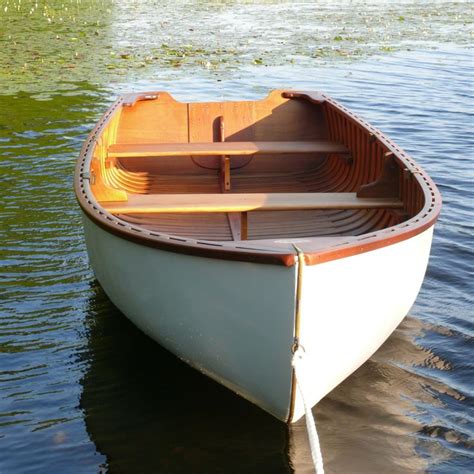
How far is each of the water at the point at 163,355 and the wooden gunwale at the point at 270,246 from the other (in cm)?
94

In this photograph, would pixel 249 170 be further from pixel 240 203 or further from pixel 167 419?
pixel 167 419

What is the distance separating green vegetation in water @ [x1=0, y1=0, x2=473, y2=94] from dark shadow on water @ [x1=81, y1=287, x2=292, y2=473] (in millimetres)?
8345

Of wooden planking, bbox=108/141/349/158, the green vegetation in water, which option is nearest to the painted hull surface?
wooden planking, bbox=108/141/349/158

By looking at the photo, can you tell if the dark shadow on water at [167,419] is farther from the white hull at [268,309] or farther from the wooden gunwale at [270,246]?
the wooden gunwale at [270,246]

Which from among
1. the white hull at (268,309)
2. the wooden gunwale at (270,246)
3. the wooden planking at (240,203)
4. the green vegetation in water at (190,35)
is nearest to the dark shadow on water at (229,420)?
the white hull at (268,309)

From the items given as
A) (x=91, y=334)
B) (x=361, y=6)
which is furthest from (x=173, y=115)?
(x=361, y=6)

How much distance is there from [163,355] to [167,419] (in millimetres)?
673

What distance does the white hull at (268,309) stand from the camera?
359 cm

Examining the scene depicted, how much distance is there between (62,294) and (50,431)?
171 cm

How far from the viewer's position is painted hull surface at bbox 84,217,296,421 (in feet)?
11.8

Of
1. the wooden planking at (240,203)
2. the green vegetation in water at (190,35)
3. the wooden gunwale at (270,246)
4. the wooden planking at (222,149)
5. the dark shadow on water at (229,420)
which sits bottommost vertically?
the dark shadow on water at (229,420)

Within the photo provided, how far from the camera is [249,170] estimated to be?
720 cm

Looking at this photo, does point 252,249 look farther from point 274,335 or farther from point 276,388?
point 276,388

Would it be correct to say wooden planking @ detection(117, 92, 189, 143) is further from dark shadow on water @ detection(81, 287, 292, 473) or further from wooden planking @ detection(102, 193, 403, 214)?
dark shadow on water @ detection(81, 287, 292, 473)
